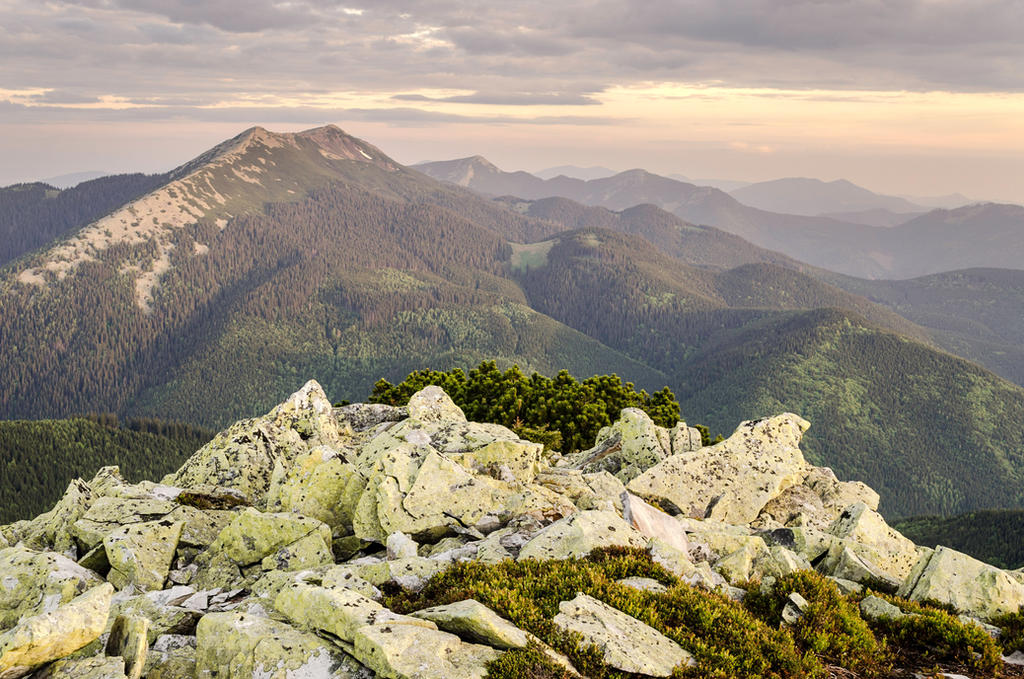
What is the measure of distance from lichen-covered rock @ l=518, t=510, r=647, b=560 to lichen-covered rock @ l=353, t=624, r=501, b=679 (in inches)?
200

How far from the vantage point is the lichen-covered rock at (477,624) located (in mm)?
12938

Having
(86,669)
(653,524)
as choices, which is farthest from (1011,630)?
(86,669)

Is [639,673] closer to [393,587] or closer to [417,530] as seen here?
[393,587]

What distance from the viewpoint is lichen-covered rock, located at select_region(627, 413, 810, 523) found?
96.9 feet

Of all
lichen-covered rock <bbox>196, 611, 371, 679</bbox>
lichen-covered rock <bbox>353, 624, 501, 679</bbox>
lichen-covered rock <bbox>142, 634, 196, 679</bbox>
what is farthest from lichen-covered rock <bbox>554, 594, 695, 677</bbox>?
lichen-covered rock <bbox>142, 634, 196, 679</bbox>

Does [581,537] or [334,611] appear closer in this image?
[334,611]

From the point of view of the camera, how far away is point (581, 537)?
18188 millimetres

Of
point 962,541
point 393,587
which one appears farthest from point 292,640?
point 962,541

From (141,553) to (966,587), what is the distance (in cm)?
2595

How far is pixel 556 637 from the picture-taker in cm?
1322

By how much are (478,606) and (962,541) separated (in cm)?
22645

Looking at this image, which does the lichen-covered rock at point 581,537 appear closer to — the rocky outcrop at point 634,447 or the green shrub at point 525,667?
the green shrub at point 525,667

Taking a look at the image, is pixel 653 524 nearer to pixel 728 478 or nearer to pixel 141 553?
pixel 728 478

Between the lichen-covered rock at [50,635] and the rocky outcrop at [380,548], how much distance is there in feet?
0.12
